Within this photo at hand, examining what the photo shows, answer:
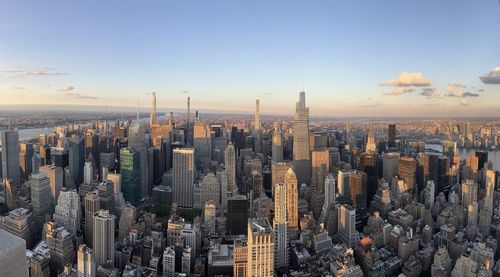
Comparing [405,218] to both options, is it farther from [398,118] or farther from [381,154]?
[381,154]

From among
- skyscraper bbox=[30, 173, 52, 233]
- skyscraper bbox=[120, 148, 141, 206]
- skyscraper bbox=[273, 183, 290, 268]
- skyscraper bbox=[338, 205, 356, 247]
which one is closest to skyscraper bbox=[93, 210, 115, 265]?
skyscraper bbox=[30, 173, 52, 233]

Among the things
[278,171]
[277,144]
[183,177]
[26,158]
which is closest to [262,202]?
[278,171]

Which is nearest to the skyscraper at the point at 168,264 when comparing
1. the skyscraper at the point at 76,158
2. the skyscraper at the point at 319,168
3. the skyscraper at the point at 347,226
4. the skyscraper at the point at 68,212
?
the skyscraper at the point at 68,212

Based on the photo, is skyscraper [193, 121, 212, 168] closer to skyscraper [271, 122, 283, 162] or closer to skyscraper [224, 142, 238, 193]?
skyscraper [224, 142, 238, 193]

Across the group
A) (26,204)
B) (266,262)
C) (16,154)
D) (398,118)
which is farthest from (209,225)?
(16,154)

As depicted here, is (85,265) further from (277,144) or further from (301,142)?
(277,144)

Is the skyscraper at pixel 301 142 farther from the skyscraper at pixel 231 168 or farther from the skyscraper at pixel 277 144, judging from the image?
the skyscraper at pixel 231 168
